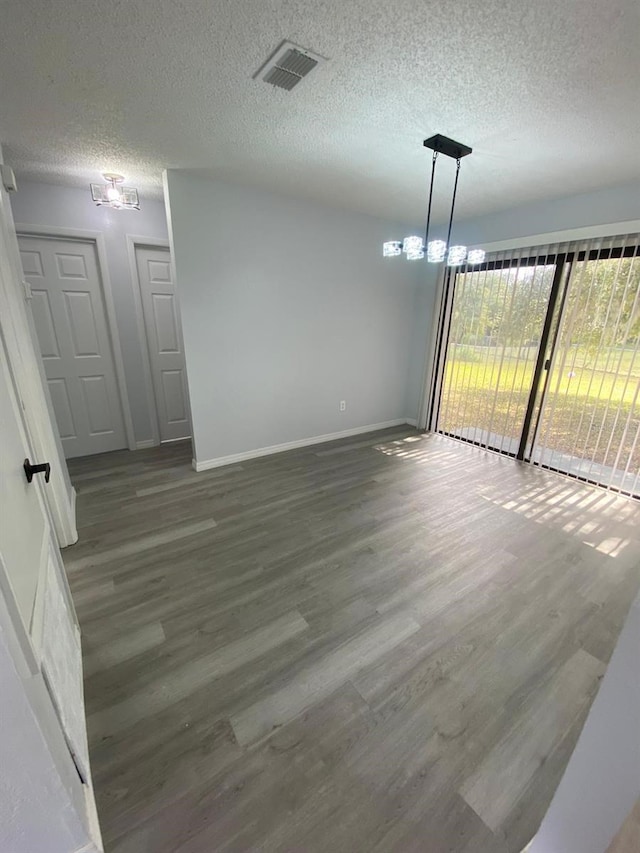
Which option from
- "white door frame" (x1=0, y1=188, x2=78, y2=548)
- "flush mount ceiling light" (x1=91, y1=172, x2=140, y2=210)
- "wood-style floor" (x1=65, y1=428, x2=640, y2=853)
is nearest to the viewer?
"wood-style floor" (x1=65, y1=428, x2=640, y2=853)

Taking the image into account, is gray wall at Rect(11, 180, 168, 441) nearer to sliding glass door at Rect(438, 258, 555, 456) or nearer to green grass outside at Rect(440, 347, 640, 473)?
sliding glass door at Rect(438, 258, 555, 456)

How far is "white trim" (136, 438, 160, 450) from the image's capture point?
3.98 metres

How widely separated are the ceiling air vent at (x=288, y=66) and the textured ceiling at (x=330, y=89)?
1.4 inches

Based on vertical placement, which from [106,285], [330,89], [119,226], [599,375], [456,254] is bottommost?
[599,375]

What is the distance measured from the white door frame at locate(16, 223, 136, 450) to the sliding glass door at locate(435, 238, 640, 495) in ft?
12.3

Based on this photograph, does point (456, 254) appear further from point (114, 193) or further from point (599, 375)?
point (114, 193)

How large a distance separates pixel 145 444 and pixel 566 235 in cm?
471

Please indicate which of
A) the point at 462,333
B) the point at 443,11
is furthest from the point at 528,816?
the point at 462,333

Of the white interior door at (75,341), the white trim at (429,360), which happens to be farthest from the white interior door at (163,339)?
the white trim at (429,360)

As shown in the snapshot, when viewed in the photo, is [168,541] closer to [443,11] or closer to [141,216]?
[443,11]

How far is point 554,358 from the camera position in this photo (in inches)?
131

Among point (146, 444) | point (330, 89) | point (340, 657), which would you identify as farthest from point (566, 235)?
point (146, 444)

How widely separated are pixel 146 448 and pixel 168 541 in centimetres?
196

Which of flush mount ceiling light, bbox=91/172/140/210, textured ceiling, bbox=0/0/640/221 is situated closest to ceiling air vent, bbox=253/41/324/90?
textured ceiling, bbox=0/0/640/221
